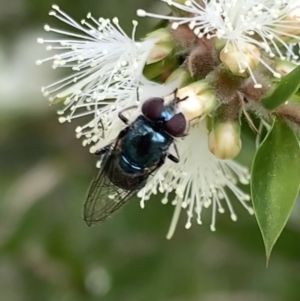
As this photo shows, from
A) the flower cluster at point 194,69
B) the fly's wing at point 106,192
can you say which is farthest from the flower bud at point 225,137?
the fly's wing at point 106,192

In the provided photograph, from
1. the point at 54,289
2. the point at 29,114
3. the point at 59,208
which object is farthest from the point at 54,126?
the point at 54,289

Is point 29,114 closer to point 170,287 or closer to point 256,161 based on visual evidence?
point 170,287

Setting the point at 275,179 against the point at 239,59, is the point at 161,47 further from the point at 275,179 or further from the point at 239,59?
the point at 275,179

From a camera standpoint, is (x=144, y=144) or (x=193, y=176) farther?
(x=193, y=176)

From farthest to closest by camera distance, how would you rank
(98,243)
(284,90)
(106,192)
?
(98,243)
(106,192)
(284,90)

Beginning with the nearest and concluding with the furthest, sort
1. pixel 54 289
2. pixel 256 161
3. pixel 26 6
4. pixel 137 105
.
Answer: pixel 256 161 < pixel 137 105 < pixel 54 289 < pixel 26 6

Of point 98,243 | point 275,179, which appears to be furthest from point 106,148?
point 98,243
